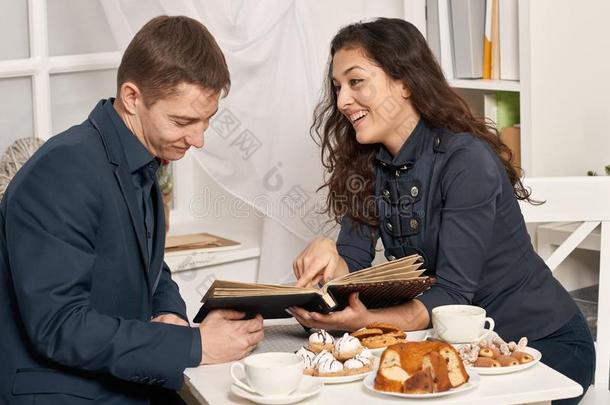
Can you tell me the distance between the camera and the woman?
196 centimetres

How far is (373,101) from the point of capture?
2133 millimetres

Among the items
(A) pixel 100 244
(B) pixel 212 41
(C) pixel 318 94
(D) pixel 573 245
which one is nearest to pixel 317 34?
(C) pixel 318 94

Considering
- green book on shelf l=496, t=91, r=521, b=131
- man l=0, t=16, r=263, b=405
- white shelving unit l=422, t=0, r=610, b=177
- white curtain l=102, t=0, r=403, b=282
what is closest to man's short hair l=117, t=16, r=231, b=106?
man l=0, t=16, r=263, b=405

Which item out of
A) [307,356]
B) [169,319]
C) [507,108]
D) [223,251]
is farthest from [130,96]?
[507,108]

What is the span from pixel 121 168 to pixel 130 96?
13 cm

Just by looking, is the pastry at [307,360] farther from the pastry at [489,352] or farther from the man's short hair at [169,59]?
the man's short hair at [169,59]

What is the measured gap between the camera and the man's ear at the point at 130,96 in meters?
1.66

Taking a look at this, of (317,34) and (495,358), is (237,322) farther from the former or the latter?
(317,34)

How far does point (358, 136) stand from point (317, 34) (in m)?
0.75

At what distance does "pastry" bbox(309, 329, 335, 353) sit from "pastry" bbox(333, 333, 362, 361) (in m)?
0.05

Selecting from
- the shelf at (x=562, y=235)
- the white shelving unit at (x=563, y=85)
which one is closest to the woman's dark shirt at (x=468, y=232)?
the shelf at (x=562, y=235)

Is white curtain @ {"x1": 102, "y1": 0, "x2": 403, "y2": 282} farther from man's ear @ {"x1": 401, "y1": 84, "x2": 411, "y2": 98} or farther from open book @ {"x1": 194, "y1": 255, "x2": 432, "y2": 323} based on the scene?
open book @ {"x1": 194, "y1": 255, "x2": 432, "y2": 323}

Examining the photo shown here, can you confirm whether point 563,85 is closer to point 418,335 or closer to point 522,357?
point 418,335

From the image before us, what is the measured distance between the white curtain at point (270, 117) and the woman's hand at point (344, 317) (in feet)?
3.13
